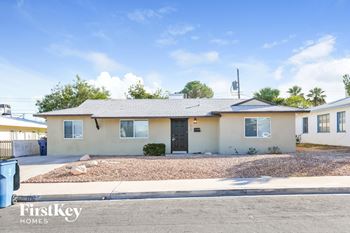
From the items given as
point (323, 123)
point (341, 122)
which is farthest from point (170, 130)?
point (323, 123)

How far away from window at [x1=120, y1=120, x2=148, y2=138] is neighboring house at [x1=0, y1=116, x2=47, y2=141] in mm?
10878

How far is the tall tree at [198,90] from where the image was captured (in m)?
68.3

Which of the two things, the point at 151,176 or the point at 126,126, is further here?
the point at 126,126

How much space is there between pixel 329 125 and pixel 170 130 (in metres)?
13.3

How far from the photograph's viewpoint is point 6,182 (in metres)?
7.40

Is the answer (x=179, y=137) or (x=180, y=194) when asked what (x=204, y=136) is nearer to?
(x=179, y=137)

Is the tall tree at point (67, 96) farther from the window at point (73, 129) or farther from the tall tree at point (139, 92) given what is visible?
the window at point (73, 129)

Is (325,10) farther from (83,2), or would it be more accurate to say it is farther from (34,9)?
(34,9)

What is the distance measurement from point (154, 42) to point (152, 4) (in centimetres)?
604

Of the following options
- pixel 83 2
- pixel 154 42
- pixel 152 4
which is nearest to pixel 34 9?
pixel 83 2

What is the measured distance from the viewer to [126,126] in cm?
1911

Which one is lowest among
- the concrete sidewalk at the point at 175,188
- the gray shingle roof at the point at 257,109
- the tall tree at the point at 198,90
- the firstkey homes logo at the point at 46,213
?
the firstkey homes logo at the point at 46,213

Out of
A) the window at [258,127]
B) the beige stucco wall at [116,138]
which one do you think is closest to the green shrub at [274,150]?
the window at [258,127]

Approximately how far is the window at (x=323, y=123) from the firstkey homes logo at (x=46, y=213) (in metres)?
22.2
